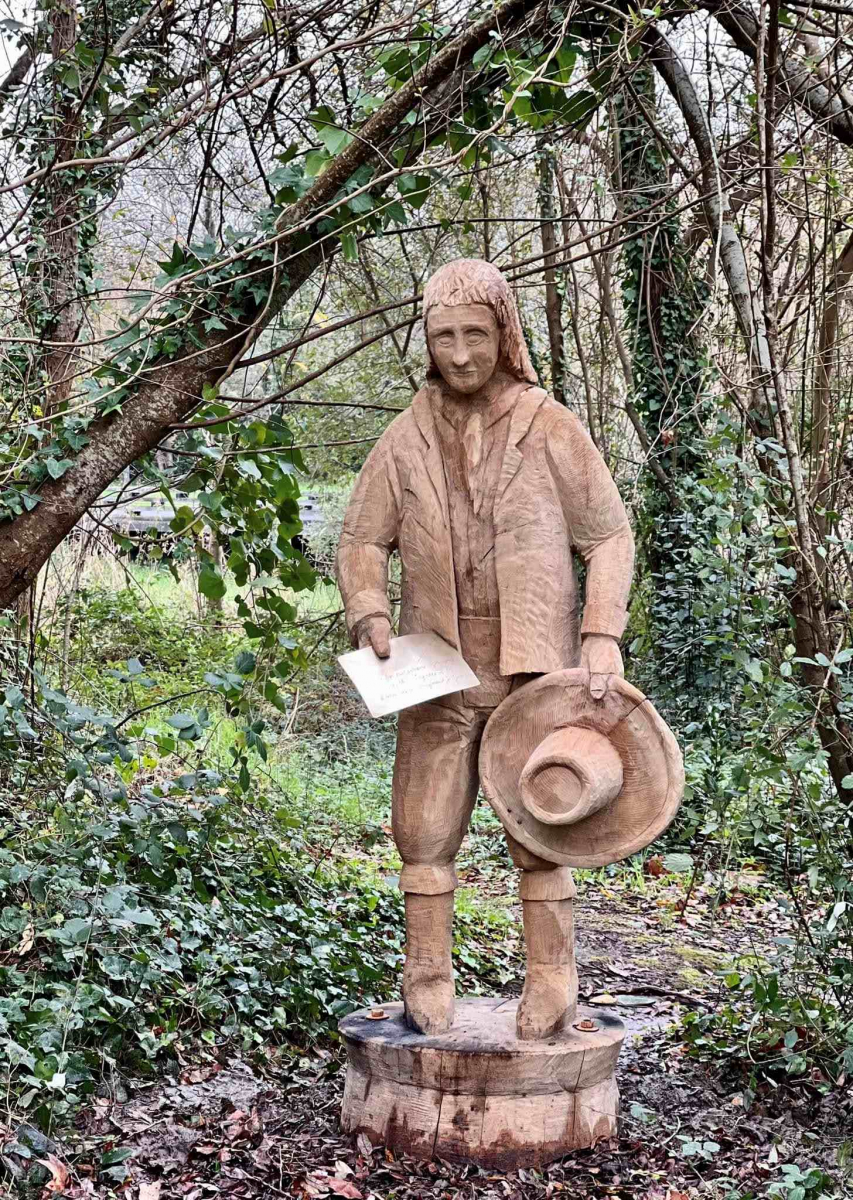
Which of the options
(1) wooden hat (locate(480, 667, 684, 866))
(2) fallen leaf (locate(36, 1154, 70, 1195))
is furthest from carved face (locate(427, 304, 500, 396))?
(2) fallen leaf (locate(36, 1154, 70, 1195))

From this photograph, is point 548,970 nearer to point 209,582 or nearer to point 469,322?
point 209,582

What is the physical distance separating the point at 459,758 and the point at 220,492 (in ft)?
4.22

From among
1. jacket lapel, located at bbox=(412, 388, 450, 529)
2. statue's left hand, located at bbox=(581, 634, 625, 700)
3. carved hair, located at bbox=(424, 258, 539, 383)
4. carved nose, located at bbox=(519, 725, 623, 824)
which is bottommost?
carved nose, located at bbox=(519, 725, 623, 824)

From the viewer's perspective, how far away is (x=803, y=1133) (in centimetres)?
370

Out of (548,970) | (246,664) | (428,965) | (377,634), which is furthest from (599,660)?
(246,664)

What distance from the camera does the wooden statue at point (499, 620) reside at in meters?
3.54

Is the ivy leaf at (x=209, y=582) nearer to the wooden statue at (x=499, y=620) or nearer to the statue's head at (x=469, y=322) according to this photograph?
the wooden statue at (x=499, y=620)

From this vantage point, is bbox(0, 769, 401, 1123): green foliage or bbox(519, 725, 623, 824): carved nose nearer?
bbox(519, 725, 623, 824): carved nose

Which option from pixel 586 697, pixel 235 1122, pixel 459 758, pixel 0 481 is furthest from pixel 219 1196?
pixel 0 481

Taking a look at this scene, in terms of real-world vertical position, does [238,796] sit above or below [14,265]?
below

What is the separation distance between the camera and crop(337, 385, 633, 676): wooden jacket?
3637 millimetres

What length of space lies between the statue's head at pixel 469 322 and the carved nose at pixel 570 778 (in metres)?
1.07

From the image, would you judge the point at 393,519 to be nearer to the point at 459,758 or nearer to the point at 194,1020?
the point at 459,758

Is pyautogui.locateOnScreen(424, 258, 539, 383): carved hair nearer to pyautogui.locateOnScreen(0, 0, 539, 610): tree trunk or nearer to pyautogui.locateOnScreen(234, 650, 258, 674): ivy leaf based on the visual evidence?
pyautogui.locateOnScreen(0, 0, 539, 610): tree trunk
